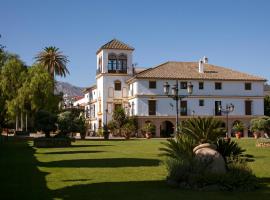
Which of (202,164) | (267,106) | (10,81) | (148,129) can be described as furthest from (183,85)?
(202,164)

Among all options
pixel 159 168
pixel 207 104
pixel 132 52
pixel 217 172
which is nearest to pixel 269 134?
pixel 207 104

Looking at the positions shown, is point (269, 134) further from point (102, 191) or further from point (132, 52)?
point (102, 191)

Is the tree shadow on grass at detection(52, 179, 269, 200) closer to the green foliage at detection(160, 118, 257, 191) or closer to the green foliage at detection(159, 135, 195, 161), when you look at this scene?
the green foliage at detection(160, 118, 257, 191)

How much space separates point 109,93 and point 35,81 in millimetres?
21515

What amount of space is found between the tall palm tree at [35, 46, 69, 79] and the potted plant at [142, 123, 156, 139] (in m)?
15.1

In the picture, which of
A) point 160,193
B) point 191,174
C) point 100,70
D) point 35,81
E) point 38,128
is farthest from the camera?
point 100,70

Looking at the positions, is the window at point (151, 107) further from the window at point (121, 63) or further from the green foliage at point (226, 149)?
the green foliage at point (226, 149)

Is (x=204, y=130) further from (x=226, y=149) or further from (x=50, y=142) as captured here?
(x=50, y=142)

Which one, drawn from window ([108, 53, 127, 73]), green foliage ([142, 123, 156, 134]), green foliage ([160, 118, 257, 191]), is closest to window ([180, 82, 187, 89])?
green foliage ([142, 123, 156, 134])

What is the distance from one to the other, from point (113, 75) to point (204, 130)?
5982cm

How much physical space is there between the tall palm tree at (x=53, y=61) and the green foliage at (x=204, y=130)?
57.0 metres

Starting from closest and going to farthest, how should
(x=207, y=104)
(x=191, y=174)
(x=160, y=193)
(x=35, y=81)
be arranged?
1. (x=160, y=193)
2. (x=191, y=174)
3. (x=35, y=81)
4. (x=207, y=104)

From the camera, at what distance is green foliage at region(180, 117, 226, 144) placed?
14188 millimetres

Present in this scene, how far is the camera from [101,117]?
76000 mm
